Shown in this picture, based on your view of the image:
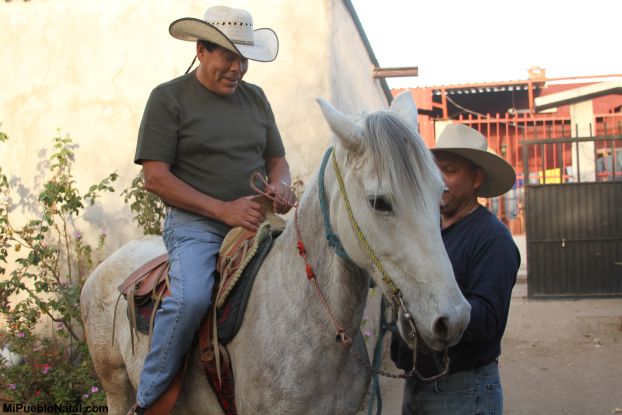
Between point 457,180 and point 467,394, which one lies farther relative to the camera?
point 457,180

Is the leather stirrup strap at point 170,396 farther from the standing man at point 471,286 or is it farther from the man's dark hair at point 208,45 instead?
the man's dark hair at point 208,45

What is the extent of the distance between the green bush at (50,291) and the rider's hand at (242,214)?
114 inches

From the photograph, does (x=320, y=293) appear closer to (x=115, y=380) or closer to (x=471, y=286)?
(x=471, y=286)

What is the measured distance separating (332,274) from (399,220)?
0.45m

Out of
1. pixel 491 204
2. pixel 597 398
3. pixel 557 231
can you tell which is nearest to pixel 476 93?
pixel 491 204

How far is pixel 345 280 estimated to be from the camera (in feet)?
7.29

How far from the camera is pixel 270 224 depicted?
2.77 meters

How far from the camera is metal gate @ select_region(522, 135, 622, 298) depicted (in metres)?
9.33

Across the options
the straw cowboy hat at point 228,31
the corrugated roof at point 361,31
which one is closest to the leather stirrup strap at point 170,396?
the straw cowboy hat at point 228,31

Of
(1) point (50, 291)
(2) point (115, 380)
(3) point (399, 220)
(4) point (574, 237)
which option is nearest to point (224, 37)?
(3) point (399, 220)

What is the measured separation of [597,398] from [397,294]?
4.43m

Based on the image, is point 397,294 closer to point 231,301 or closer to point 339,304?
point 339,304

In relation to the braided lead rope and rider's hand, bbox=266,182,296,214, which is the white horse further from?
rider's hand, bbox=266,182,296,214

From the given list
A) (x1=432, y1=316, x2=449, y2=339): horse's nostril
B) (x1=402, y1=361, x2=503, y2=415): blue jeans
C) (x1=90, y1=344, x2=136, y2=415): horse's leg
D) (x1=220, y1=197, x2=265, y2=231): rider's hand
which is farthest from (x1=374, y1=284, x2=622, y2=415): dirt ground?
(x1=432, y1=316, x2=449, y2=339): horse's nostril
